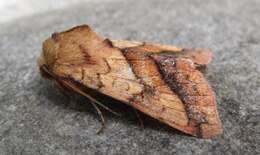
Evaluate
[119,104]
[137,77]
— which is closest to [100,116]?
[119,104]

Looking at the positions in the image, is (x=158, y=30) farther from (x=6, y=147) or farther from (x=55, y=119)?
(x=6, y=147)

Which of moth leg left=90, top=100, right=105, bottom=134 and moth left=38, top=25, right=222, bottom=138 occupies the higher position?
moth left=38, top=25, right=222, bottom=138

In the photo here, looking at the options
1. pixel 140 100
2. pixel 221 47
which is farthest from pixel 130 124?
pixel 221 47

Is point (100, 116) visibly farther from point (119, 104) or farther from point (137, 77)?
point (137, 77)

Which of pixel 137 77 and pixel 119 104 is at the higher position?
pixel 137 77
